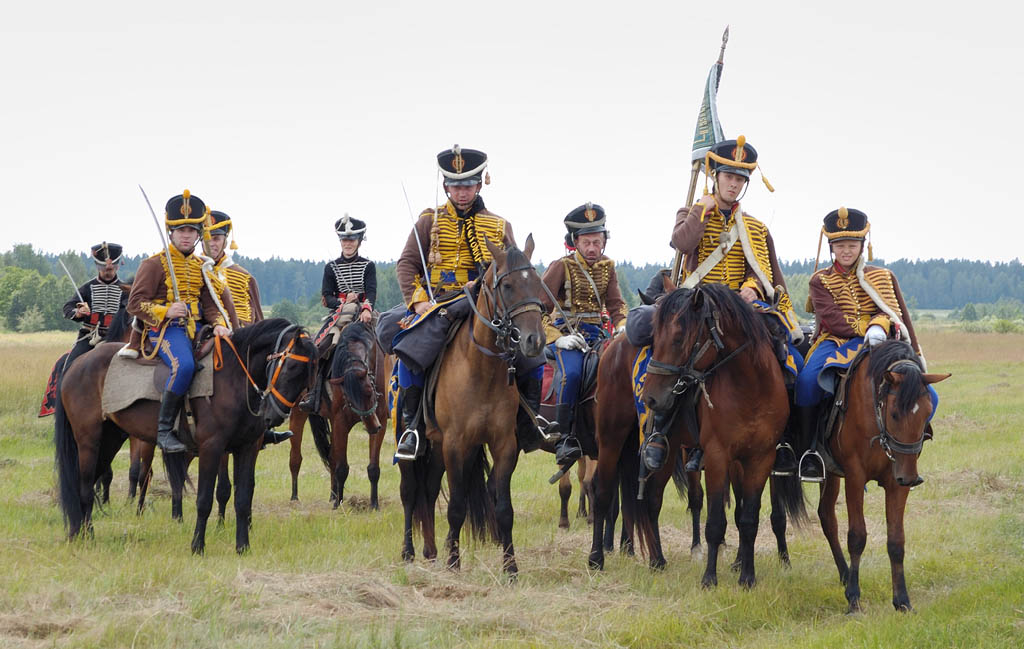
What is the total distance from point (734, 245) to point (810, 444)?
1755 mm

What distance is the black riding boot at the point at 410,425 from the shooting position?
8.31 m

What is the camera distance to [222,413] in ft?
29.8

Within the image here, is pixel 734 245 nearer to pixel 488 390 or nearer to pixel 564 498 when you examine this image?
pixel 488 390

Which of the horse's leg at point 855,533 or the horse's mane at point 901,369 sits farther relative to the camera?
the horse's leg at point 855,533

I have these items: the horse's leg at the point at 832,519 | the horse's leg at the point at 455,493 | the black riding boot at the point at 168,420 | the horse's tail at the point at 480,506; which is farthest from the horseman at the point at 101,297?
the horse's leg at the point at 832,519

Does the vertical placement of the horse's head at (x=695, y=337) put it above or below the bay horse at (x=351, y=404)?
above

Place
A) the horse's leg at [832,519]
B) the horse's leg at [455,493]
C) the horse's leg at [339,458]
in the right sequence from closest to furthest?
1. the horse's leg at [455,493]
2. the horse's leg at [832,519]
3. the horse's leg at [339,458]

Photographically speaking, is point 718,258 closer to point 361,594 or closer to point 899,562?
point 899,562

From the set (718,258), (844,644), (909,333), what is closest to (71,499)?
(718,258)

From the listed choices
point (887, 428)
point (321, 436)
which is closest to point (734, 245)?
point (887, 428)

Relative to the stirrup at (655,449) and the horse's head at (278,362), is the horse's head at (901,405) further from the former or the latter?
the horse's head at (278,362)

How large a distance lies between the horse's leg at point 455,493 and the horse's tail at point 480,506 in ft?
1.66

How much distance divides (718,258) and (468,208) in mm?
2149

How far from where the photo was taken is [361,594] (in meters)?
6.92
